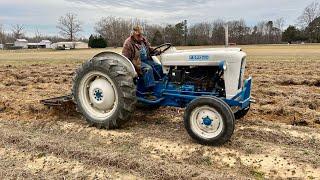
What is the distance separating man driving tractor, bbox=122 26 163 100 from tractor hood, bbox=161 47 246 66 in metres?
0.34

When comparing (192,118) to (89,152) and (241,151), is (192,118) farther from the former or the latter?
(89,152)

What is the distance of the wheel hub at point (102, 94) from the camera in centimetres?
589

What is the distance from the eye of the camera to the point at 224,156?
4617 millimetres

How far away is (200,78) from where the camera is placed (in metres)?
5.62

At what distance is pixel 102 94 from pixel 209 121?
6.58 feet

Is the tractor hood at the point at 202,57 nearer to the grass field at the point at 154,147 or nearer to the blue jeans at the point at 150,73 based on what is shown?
the blue jeans at the point at 150,73

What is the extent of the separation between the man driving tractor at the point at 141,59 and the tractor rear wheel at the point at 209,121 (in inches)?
46.9

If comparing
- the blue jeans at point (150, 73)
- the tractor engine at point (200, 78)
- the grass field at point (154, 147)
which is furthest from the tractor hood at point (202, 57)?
the grass field at point (154, 147)

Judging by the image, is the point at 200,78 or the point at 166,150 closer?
the point at 166,150

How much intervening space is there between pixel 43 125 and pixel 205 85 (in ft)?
9.95

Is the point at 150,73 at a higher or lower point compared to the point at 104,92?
higher

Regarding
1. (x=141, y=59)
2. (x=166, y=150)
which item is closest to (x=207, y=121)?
(x=166, y=150)

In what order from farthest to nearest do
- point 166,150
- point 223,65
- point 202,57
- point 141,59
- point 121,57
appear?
point 141,59
point 121,57
point 202,57
point 223,65
point 166,150

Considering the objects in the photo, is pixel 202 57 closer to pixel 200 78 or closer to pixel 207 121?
pixel 200 78
